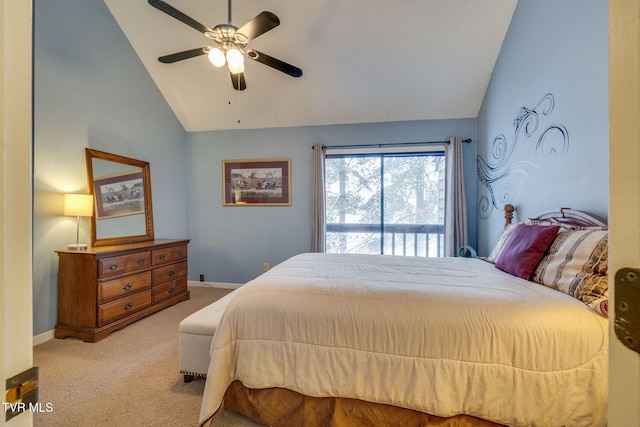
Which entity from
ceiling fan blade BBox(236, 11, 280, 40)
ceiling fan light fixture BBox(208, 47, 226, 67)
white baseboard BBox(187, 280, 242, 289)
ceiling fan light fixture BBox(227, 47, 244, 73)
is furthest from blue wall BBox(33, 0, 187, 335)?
ceiling fan blade BBox(236, 11, 280, 40)

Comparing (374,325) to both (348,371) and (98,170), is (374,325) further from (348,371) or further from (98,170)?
(98,170)

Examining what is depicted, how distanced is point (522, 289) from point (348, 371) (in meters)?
1.05

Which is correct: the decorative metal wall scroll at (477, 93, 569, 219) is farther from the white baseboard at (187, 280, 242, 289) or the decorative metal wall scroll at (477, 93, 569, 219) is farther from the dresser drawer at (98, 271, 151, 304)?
the dresser drawer at (98, 271, 151, 304)

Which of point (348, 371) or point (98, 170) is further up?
point (98, 170)

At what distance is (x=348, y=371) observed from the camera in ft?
4.36

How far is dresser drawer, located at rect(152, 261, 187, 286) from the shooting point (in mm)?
3141

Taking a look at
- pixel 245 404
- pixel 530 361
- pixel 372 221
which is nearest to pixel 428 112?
pixel 372 221

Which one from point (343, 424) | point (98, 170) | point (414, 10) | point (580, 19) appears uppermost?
point (414, 10)

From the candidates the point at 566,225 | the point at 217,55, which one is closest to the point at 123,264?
the point at 217,55

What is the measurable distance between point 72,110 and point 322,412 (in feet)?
11.7

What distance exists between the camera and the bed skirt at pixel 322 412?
1.29 metres

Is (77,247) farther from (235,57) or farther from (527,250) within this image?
(527,250)

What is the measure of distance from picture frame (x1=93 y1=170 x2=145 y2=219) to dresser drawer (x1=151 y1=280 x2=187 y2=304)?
101 cm

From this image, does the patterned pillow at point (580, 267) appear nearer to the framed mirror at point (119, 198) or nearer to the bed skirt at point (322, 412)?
the bed skirt at point (322, 412)
